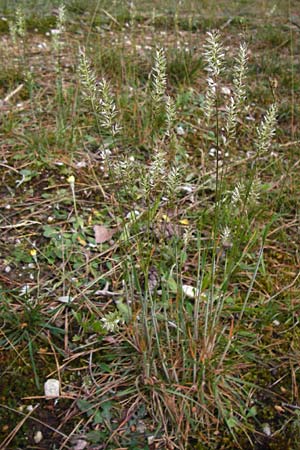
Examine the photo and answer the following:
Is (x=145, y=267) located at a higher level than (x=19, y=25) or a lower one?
lower

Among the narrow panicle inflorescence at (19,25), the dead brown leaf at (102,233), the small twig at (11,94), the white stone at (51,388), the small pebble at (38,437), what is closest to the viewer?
the small pebble at (38,437)

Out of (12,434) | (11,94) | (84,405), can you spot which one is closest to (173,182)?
(84,405)

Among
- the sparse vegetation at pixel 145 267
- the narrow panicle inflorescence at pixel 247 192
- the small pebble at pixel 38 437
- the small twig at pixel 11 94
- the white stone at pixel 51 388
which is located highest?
the narrow panicle inflorescence at pixel 247 192

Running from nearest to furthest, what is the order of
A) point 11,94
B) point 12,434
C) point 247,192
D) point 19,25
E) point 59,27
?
point 247,192 < point 12,434 < point 59,27 < point 19,25 < point 11,94

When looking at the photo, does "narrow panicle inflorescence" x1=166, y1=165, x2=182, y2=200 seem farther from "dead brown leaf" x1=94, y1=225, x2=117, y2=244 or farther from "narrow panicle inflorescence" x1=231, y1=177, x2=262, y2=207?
"dead brown leaf" x1=94, y1=225, x2=117, y2=244

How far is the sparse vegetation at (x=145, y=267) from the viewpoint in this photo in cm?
147

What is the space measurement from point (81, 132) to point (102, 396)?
53.5 inches

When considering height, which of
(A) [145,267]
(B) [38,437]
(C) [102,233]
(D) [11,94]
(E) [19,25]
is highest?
(E) [19,25]

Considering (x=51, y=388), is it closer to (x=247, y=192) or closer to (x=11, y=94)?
(x=247, y=192)

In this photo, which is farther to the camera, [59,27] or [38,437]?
[59,27]

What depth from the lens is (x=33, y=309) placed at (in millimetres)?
1676

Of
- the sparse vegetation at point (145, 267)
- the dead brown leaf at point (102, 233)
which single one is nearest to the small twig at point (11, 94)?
the sparse vegetation at point (145, 267)

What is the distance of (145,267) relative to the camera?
1.60 metres

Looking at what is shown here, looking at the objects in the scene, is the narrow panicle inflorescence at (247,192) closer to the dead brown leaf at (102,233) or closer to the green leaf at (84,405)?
the dead brown leaf at (102,233)
